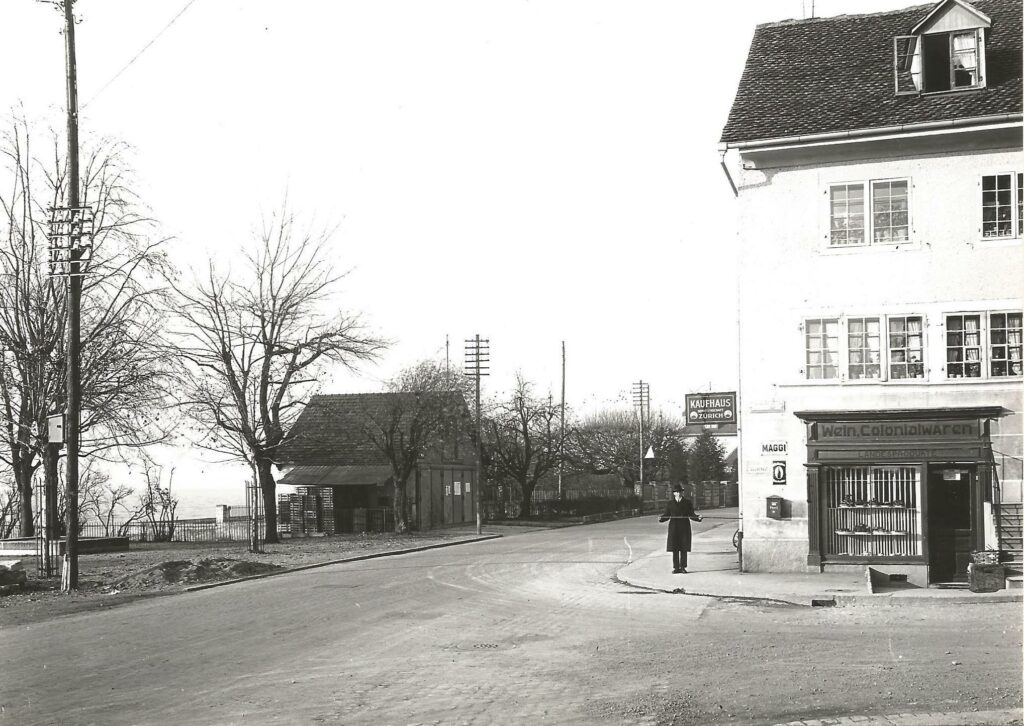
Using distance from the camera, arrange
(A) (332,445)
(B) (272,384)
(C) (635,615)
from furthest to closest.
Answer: (A) (332,445) < (B) (272,384) < (C) (635,615)

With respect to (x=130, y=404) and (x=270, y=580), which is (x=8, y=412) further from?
(x=270, y=580)

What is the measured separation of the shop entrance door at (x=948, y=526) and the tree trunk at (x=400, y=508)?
2347cm

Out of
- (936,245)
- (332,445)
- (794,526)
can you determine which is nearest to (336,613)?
(794,526)

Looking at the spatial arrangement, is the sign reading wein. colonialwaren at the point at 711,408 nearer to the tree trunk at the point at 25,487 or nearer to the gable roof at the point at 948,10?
the gable roof at the point at 948,10

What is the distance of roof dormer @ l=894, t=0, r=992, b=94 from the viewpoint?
19828 mm

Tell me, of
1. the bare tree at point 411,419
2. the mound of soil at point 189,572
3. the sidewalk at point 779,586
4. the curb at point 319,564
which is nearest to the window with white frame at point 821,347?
the sidewalk at point 779,586

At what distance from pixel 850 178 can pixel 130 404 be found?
72.1 ft

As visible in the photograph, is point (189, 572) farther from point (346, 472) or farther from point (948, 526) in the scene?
point (346, 472)

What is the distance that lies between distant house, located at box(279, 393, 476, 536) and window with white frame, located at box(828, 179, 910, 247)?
23.2m

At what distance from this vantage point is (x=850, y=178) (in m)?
19.9

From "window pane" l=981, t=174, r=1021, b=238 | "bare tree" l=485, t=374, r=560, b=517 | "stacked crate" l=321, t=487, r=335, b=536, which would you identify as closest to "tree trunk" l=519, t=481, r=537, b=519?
"bare tree" l=485, t=374, r=560, b=517

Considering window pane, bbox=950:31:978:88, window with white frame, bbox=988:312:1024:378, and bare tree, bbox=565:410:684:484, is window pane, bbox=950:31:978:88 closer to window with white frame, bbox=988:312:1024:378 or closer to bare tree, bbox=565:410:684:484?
window with white frame, bbox=988:312:1024:378

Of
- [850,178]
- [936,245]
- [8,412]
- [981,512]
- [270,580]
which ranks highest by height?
[850,178]

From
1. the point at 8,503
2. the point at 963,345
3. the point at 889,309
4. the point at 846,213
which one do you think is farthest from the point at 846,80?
the point at 8,503
